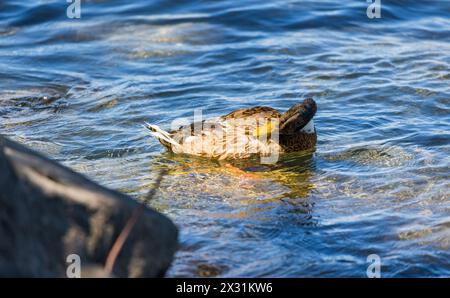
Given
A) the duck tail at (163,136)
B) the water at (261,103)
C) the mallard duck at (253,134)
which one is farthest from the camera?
the duck tail at (163,136)

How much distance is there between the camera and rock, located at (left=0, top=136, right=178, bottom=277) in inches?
139

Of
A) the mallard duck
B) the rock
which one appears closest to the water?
the mallard duck

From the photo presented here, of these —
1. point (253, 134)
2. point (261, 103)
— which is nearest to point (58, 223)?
point (253, 134)

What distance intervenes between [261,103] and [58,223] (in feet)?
18.5

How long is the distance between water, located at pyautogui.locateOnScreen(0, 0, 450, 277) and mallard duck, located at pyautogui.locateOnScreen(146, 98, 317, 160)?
12cm

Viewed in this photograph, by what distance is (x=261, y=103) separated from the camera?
9117 mm

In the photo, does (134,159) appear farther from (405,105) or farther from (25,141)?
(405,105)

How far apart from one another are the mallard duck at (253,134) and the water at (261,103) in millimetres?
121

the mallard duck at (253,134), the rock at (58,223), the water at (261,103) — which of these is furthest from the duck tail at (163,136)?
the rock at (58,223)

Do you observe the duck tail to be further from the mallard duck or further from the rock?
the rock

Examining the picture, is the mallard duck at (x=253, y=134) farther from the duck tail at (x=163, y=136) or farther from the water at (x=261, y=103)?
the water at (x=261, y=103)

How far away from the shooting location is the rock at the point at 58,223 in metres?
3.54

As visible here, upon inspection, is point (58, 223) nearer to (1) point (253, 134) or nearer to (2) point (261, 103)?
(1) point (253, 134)
